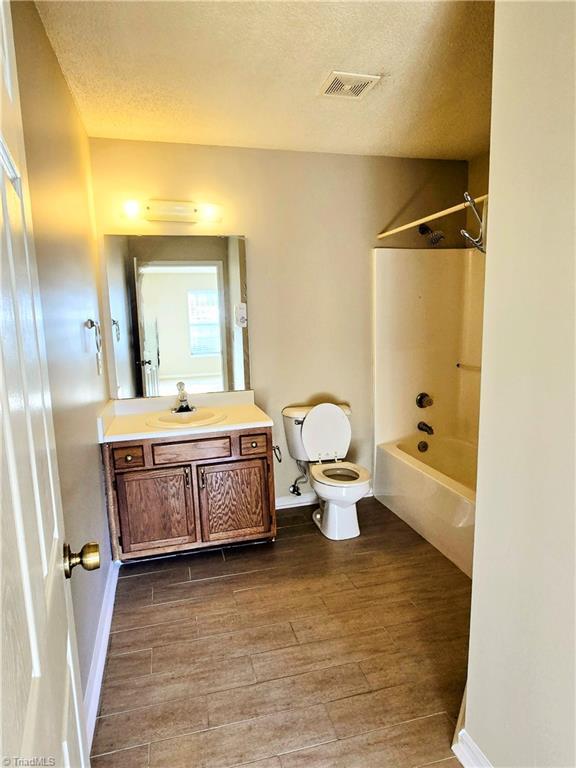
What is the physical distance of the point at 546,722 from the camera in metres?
1.10

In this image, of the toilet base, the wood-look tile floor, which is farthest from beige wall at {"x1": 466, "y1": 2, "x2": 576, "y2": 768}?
the toilet base

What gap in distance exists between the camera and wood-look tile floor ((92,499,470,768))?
1481mm

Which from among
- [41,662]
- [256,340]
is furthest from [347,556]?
[41,662]

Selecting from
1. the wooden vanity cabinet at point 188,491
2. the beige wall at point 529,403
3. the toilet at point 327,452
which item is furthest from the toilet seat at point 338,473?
the beige wall at point 529,403

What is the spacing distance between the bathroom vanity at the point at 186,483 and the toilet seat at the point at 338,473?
0.34m

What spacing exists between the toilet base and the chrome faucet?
3.47ft

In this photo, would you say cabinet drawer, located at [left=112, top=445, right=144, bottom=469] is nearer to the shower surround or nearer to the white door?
the white door

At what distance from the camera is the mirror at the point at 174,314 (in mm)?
2811

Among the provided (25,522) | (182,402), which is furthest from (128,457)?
(25,522)

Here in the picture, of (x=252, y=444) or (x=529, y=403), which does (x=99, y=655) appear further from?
(x=529, y=403)

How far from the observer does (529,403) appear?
1.11m

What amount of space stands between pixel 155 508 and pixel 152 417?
57 centimetres

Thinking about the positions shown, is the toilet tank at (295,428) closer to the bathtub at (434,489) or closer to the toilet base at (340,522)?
the toilet base at (340,522)

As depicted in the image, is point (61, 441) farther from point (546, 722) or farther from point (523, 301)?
point (546, 722)
